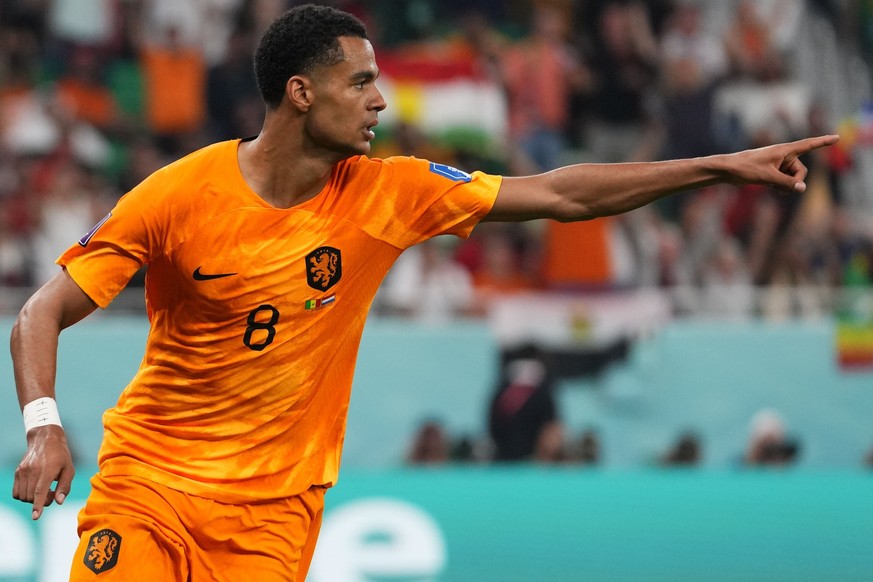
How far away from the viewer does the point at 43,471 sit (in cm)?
362

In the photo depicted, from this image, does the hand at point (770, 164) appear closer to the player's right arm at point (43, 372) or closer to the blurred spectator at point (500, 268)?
the player's right arm at point (43, 372)

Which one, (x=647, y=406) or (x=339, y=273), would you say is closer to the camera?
(x=339, y=273)

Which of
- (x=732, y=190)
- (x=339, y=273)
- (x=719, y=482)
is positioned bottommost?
(x=719, y=482)

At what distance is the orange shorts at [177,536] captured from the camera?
3.98 metres

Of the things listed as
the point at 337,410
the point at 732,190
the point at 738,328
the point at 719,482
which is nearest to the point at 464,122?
the point at 732,190

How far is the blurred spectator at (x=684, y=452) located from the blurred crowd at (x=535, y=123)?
1.04 meters

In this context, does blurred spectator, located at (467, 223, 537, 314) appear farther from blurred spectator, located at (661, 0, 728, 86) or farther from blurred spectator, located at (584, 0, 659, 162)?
blurred spectator, located at (661, 0, 728, 86)

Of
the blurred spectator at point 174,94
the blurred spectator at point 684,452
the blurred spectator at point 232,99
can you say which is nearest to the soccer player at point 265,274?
the blurred spectator at point 684,452

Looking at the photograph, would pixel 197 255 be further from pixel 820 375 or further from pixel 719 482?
pixel 820 375

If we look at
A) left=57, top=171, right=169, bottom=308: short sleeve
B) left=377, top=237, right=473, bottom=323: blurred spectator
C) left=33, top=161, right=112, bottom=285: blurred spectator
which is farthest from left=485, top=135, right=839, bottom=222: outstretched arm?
left=33, top=161, right=112, bottom=285: blurred spectator

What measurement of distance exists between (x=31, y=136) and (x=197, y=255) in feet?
23.2

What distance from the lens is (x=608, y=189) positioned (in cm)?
425

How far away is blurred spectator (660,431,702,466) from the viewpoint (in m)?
9.01

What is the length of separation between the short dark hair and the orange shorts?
4.05 ft
